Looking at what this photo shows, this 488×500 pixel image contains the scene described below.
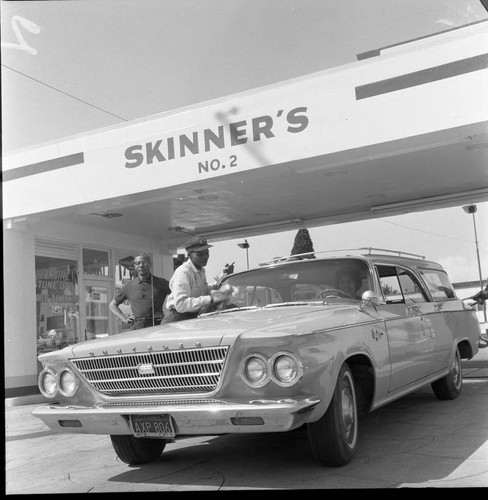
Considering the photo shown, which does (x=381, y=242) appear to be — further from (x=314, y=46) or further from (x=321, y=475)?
(x=321, y=475)

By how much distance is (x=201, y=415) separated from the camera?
354 cm

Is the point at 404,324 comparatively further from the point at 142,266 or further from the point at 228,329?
the point at 142,266

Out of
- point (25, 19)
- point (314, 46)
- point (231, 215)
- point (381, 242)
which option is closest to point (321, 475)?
point (314, 46)

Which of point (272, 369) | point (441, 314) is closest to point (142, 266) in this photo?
point (441, 314)

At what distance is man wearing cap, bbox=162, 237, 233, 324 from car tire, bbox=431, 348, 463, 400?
2.57 m

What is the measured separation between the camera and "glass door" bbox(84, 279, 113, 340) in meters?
13.1

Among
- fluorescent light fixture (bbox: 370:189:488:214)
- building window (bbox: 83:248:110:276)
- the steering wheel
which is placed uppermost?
fluorescent light fixture (bbox: 370:189:488:214)

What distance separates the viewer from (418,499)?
3.33 meters

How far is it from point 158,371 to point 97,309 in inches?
389

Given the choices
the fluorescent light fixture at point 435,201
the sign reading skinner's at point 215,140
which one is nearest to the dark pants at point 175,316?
the sign reading skinner's at point 215,140

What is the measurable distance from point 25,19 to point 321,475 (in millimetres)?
5860

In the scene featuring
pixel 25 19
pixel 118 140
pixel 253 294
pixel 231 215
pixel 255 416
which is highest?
pixel 25 19

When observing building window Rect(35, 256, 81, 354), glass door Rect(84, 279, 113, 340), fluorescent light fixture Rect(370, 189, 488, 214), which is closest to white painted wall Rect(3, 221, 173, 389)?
building window Rect(35, 256, 81, 354)

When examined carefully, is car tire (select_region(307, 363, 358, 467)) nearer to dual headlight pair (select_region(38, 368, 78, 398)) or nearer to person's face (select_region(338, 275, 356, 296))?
person's face (select_region(338, 275, 356, 296))
